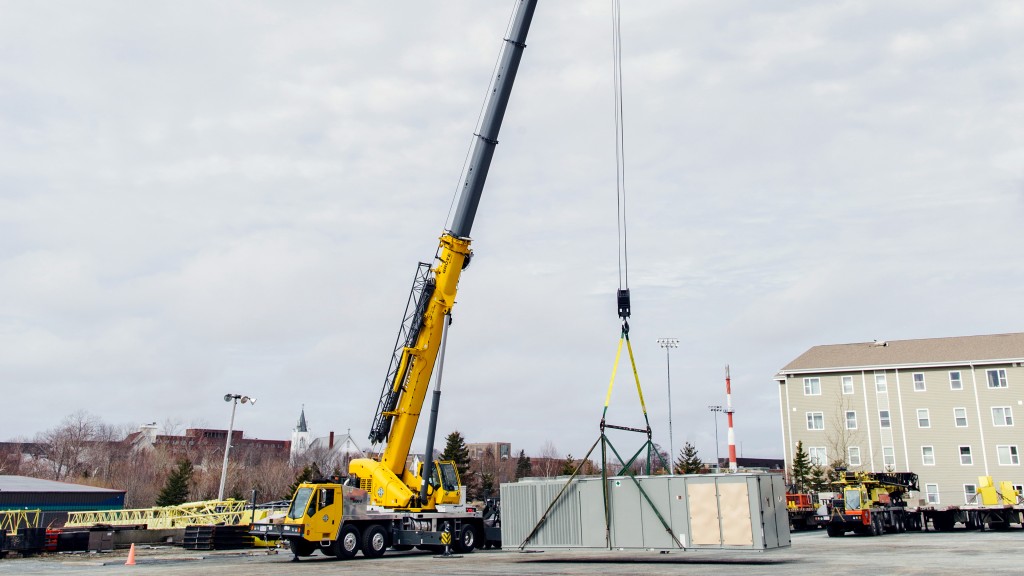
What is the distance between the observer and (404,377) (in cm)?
2638

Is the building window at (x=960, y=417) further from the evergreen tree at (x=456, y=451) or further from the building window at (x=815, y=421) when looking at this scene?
the evergreen tree at (x=456, y=451)

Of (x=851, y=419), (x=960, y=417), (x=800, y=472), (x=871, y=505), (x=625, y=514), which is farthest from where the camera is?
(x=851, y=419)

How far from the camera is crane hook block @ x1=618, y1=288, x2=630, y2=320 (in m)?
22.2

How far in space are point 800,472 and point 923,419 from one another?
10.0 m

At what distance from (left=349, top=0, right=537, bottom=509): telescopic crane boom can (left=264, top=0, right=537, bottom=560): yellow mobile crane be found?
33 millimetres

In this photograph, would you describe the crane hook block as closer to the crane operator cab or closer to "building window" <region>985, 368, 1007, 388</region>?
the crane operator cab

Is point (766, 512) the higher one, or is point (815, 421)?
point (815, 421)

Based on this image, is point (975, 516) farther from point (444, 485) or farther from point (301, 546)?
point (301, 546)

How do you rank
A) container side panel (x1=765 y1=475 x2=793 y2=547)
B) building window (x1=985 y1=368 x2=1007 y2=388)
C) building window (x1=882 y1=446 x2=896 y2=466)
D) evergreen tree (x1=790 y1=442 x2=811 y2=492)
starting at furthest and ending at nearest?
building window (x1=882 y1=446 x2=896 y2=466), evergreen tree (x1=790 y1=442 x2=811 y2=492), building window (x1=985 y1=368 x2=1007 y2=388), container side panel (x1=765 y1=475 x2=793 y2=547)

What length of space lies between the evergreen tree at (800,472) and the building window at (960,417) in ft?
35.5

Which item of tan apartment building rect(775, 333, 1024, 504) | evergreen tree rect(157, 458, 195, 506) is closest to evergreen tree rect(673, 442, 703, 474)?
tan apartment building rect(775, 333, 1024, 504)

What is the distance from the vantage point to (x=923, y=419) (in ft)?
194

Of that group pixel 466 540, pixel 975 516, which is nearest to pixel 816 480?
pixel 975 516

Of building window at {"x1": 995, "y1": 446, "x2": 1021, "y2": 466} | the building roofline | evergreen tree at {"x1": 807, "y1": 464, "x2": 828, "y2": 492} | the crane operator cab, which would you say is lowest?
the crane operator cab
